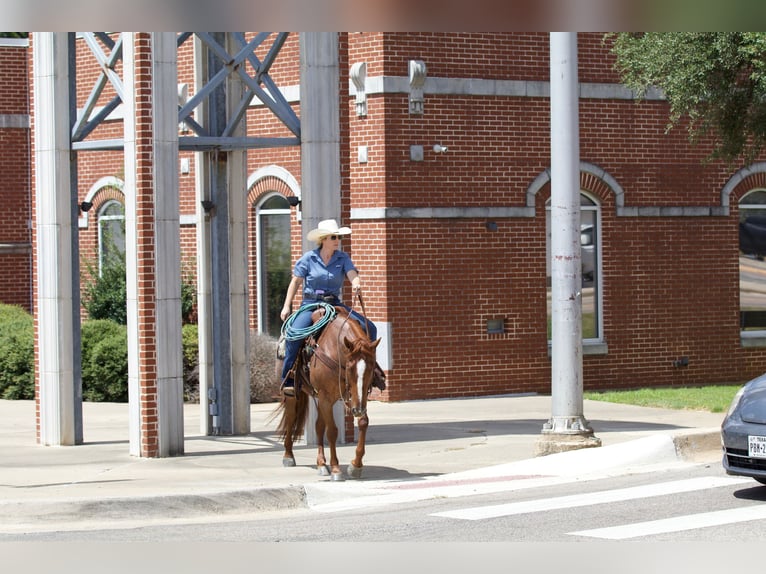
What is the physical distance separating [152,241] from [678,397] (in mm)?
9137

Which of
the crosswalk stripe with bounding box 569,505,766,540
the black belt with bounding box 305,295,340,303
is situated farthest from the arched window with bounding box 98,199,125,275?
the crosswalk stripe with bounding box 569,505,766,540

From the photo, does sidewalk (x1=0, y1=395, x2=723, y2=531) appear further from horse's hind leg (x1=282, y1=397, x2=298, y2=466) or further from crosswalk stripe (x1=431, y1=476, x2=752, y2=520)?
crosswalk stripe (x1=431, y1=476, x2=752, y2=520)

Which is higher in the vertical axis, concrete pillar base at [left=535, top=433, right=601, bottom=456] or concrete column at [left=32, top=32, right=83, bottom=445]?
concrete column at [left=32, top=32, right=83, bottom=445]

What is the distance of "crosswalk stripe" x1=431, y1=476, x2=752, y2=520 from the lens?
31.7ft

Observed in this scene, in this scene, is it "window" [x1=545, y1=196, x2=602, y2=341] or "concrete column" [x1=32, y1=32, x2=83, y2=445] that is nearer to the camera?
"concrete column" [x1=32, y1=32, x2=83, y2=445]

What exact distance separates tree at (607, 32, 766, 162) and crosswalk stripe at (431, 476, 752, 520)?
270 inches

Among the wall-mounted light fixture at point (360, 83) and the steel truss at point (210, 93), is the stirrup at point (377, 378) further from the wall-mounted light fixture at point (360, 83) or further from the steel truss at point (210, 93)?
the wall-mounted light fixture at point (360, 83)

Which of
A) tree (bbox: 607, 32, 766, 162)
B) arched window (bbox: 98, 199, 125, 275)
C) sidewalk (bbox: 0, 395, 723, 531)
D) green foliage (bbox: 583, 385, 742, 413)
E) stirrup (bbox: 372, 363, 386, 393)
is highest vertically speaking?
tree (bbox: 607, 32, 766, 162)

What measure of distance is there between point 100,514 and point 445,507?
274cm

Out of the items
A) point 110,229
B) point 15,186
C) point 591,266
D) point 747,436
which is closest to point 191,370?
point 110,229

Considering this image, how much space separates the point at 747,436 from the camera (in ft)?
32.9

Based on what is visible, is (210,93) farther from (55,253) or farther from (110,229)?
(110,229)

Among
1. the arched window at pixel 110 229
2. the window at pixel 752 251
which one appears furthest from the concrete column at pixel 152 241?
the window at pixel 752 251
